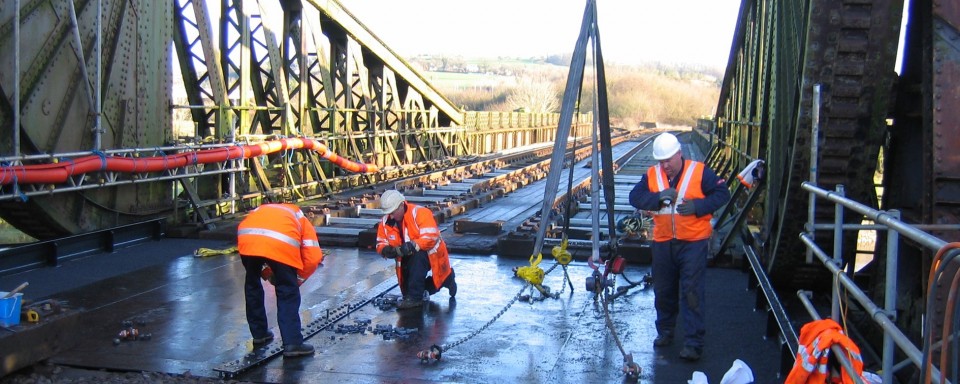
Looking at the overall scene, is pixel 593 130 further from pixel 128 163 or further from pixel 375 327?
pixel 128 163

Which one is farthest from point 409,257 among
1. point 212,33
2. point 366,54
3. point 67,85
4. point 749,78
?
point 366,54

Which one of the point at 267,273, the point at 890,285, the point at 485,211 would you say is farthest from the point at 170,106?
the point at 890,285

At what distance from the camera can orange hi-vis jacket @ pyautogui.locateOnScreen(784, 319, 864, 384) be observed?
15.6 feet

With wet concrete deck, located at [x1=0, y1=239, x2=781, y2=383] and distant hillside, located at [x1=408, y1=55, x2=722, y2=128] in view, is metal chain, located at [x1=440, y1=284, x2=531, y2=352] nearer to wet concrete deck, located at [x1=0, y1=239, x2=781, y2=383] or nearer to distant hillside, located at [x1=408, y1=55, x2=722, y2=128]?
wet concrete deck, located at [x1=0, y1=239, x2=781, y2=383]

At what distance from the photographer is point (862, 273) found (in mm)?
9109

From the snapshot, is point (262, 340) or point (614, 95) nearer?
point (262, 340)

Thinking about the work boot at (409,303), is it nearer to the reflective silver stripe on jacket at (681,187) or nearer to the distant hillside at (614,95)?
the reflective silver stripe on jacket at (681,187)

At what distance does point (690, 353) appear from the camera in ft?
22.4

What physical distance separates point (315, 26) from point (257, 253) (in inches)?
509

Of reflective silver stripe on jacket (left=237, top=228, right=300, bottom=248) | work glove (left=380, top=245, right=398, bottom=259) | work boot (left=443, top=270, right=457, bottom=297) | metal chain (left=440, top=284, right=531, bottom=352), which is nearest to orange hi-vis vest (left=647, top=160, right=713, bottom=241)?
metal chain (left=440, top=284, right=531, bottom=352)

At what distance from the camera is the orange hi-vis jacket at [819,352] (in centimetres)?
475

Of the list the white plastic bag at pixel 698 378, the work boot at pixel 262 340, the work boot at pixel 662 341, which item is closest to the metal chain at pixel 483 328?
the work boot at pixel 262 340

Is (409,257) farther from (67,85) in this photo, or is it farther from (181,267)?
(67,85)

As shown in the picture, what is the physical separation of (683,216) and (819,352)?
7.20 feet
